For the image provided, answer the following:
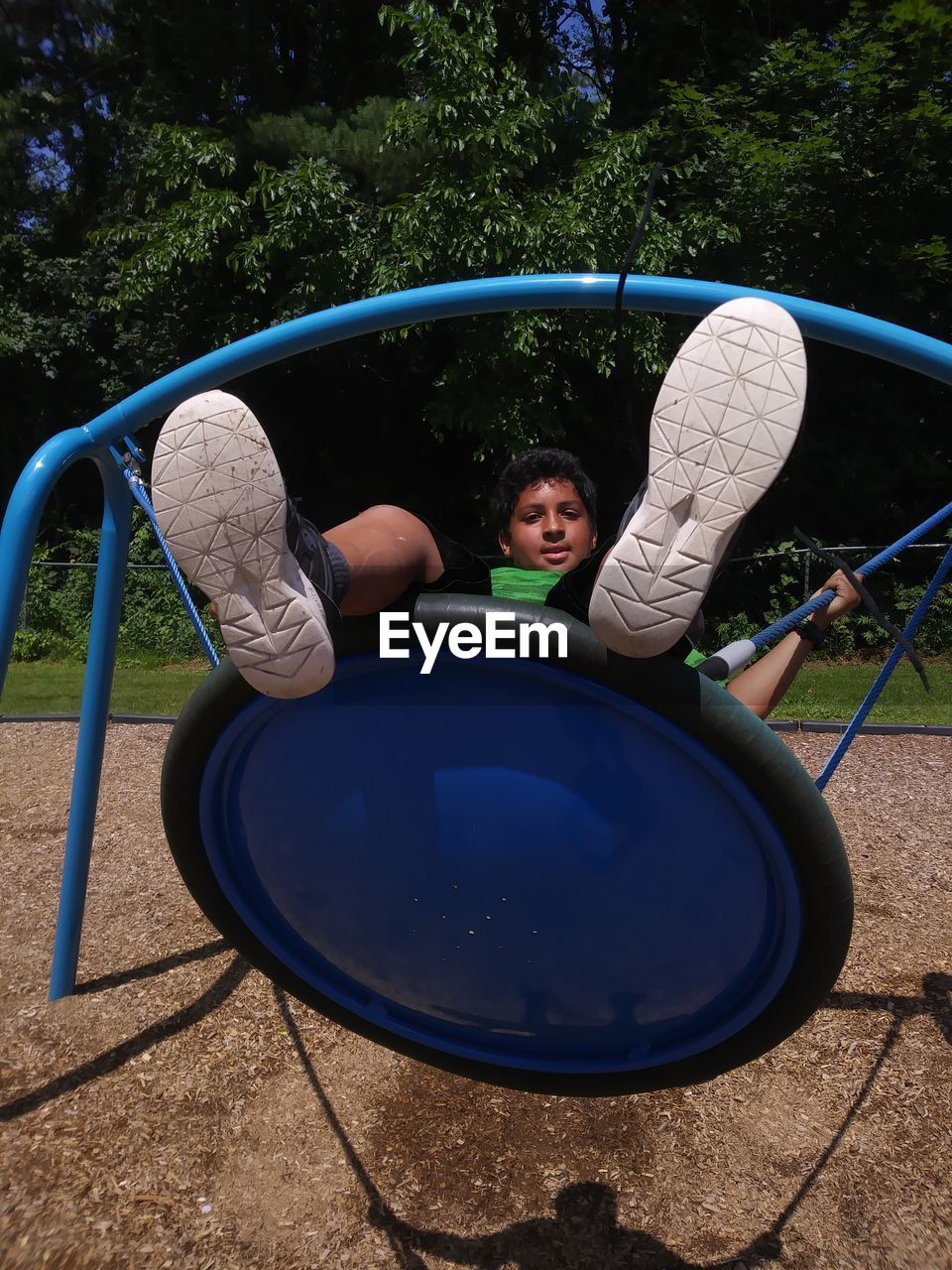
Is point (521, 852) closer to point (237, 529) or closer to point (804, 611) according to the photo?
point (237, 529)

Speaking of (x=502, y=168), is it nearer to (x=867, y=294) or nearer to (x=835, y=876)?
(x=867, y=294)

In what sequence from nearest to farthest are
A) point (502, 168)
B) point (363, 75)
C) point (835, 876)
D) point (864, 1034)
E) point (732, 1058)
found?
point (835, 876) → point (732, 1058) → point (864, 1034) → point (502, 168) → point (363, 75)

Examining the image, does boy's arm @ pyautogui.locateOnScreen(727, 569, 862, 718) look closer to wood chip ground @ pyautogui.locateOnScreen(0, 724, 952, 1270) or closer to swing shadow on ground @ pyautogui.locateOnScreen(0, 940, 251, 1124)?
wood chip ground @ pyautogui.locateOnScreen(0, 724, 952, 1270)

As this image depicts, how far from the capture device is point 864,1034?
2.67 meters

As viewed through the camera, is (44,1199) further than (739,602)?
No

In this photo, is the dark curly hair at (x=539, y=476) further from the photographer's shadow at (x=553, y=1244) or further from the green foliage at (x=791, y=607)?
the green foliage at (x=791, y=607)

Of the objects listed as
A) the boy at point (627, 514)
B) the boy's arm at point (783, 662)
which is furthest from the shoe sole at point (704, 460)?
the boy's arm at point (783, 662)

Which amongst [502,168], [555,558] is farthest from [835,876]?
[502,168]

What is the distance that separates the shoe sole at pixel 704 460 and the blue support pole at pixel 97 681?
1.55 metres

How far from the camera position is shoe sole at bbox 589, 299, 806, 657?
1.09 m

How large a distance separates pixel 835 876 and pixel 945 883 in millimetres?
2817

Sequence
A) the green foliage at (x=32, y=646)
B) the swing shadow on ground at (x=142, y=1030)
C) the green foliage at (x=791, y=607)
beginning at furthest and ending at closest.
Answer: the green foliage at (x=32, y=646), the green foliage at (x=791, y=607), the swing shadow on ground at (x=142, y=1030)

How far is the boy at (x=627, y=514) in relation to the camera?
42.9 inches

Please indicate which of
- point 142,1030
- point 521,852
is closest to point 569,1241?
point 521,852
